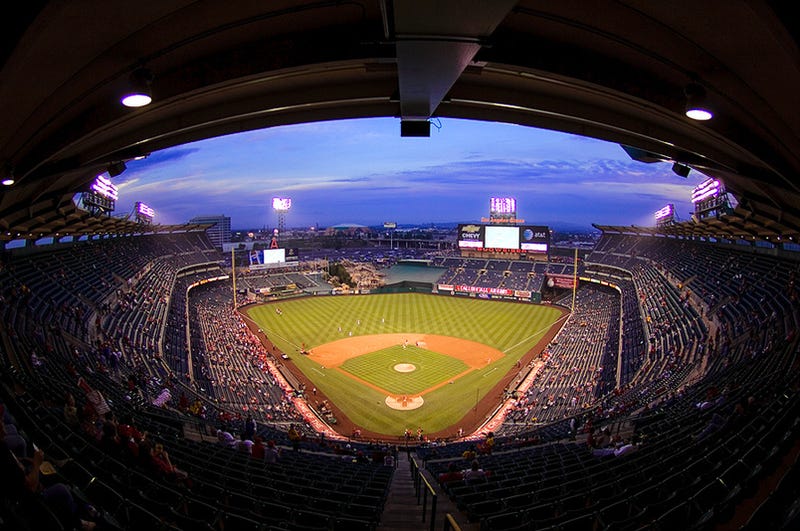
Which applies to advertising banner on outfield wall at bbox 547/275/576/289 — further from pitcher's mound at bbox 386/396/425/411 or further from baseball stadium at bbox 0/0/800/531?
pitcher's mound at bbox 386/396/425/411

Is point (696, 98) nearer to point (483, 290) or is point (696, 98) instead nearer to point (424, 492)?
point (424, 492)

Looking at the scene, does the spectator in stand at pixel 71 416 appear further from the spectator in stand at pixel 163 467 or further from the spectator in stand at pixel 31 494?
the spectator in stand at pixel 31 494

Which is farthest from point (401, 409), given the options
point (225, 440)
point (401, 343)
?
point (225, 440)

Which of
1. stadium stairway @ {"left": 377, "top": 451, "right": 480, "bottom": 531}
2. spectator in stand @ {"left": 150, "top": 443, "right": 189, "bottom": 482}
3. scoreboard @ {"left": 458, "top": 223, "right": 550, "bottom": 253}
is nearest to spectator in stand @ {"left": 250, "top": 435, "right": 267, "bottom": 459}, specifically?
stadium stairway @ {"left": 377, "top": 451, "right": 480, "bottom": 531}

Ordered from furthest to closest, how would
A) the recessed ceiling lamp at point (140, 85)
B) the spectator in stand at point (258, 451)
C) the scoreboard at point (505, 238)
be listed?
the scoreboard at point (505, 238) < the spectator in stand at point (258, 451) < the recessed ceiling lamp at point (140, 85)

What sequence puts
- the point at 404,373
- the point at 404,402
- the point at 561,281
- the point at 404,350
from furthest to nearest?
the point at 561,281 < the point at 404,350 < the point at 404,373 < the point at 404,402

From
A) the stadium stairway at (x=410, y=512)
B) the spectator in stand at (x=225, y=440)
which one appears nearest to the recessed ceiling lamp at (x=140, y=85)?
the stadium stairway at (x=410, y=512)
